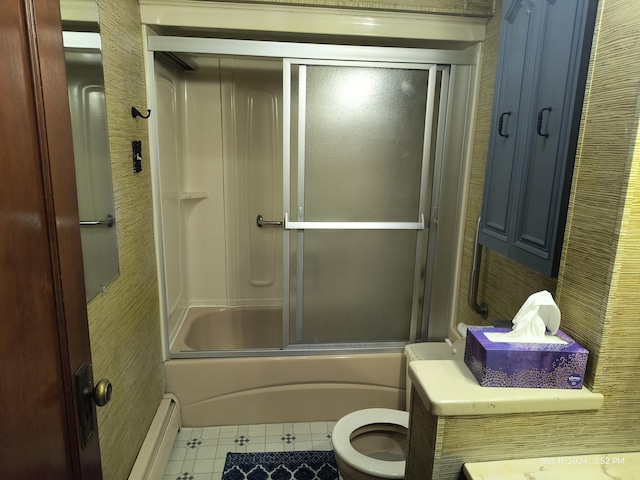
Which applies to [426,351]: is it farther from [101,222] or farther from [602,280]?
[101,222]

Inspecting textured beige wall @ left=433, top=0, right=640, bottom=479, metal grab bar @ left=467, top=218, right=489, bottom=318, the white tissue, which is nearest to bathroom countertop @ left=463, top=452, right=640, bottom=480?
textured beige wall @ left=433, top=0, right=640, bottom=479

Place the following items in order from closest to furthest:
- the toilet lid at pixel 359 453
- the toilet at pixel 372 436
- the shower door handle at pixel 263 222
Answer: the toilet lid at pixel 359 453, the toilet at pixel 372 436, the shower door handle at pixel 263 222

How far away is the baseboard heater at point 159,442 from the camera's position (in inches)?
67.6

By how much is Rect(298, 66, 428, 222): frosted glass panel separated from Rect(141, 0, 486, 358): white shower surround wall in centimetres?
17

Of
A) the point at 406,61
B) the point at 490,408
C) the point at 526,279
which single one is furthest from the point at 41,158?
the point at 406,61

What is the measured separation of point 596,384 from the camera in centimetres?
94

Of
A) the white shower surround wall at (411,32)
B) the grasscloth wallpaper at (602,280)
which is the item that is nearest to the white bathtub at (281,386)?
the white shower surround wall at (411,32)

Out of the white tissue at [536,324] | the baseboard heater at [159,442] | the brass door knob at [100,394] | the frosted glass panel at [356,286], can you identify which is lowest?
the baseboard heater at [159,442]

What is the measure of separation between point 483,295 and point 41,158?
1856 mm

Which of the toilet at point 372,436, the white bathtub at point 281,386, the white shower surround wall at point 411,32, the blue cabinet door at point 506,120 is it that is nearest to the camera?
the blue cabinet door at point 506,120

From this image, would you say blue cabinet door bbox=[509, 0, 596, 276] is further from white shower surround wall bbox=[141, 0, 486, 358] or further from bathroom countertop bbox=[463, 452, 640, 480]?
white shower surround wall bbox=[141, 0, 486, 358]

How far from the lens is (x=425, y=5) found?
195 centimetres

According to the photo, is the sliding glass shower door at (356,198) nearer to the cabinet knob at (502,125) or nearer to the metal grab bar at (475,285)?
the metal grab bar at (475,285)

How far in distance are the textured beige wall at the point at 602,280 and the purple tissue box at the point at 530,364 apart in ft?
0.14
